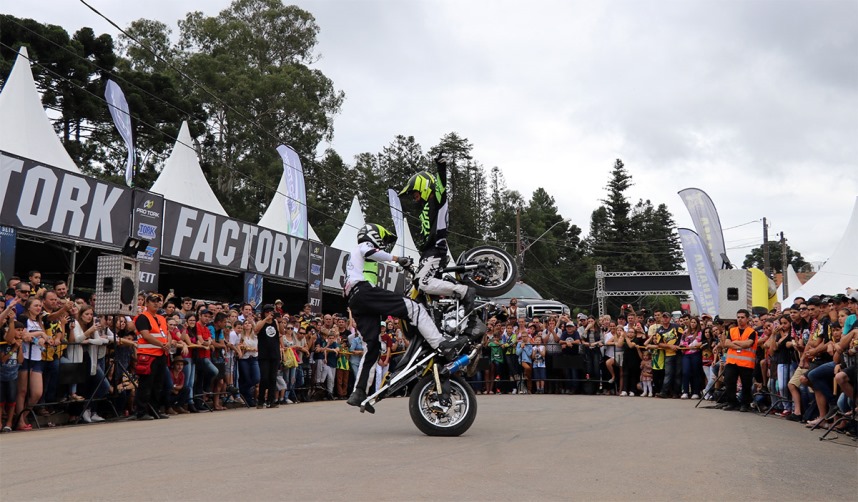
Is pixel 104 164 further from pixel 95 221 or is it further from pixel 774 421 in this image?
pixel 774 421

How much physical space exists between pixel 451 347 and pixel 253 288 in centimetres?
1689

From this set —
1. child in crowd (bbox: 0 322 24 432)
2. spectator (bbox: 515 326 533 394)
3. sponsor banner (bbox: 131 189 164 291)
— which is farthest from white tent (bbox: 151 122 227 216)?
child in crowd (bbox: 0 322 24 432)

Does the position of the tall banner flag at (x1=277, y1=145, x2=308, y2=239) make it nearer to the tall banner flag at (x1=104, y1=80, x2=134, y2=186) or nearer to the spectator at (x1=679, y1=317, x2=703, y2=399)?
the tall banner flag at (x1=104, y1=80, x2=134, y2=186)

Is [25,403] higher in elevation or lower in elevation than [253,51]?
lower

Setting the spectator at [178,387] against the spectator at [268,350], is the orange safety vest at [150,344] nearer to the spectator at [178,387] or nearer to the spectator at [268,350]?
the spectator at [178,387]

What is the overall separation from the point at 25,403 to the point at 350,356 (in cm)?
1036

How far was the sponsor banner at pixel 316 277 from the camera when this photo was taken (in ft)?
95.0

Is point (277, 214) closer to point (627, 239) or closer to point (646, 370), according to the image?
point (646, 370)

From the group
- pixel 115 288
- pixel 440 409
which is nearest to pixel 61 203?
pixel 115 288

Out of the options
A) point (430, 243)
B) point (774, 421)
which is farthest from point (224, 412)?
point (774, 421)

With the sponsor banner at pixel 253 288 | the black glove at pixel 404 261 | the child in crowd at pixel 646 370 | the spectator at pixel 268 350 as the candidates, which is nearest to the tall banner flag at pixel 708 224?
the child in crowd at pixel 646 370

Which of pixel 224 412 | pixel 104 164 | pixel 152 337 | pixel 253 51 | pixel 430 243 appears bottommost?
pixel 224 412

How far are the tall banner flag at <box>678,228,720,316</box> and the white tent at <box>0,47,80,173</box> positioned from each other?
2172 cm

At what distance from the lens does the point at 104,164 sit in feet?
164
